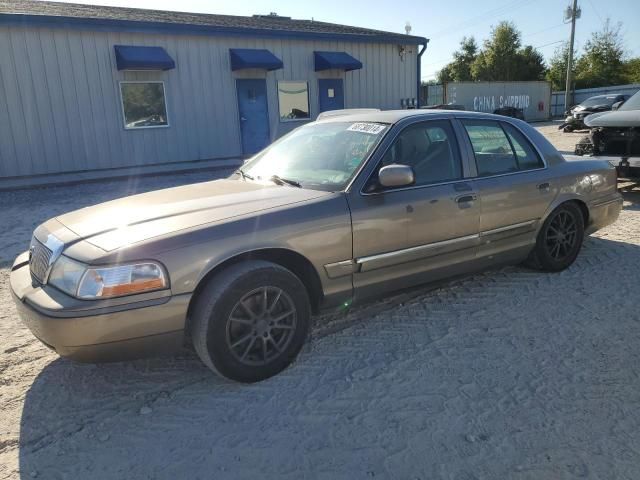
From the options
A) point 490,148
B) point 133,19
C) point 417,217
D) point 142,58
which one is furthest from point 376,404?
point 133,19

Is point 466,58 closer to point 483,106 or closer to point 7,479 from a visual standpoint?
point 483,106

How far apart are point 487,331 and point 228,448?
2.02 m

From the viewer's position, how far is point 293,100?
15.0 metres

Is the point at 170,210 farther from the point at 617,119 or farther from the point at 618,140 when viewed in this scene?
the point at 618,140

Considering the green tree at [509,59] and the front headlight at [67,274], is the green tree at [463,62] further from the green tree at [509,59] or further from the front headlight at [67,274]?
the front headlight at [67,274]

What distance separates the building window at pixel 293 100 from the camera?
14758 millimetres

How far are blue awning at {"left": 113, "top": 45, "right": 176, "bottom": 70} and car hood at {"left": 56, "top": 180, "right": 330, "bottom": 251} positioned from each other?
358 inches

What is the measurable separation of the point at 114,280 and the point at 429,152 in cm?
244

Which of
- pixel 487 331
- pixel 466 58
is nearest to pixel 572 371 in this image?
pixel 487 331

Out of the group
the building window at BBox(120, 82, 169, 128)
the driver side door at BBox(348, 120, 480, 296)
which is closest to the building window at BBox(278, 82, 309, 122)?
the building window at BBox(120, 82, 169, 128)

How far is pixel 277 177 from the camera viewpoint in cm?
377

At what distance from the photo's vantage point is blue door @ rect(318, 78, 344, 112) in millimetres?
15375

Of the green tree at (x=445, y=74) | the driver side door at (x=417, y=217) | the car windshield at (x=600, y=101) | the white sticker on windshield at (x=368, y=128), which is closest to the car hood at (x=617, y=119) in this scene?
the driver side door at (x=417, y=217)

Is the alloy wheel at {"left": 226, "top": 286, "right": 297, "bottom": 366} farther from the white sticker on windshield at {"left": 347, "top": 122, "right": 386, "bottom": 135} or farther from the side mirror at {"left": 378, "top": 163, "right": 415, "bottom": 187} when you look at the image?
the white sticker on windshield at {"left": 347, "top": 122, "right": 386, "bottom": 135}
